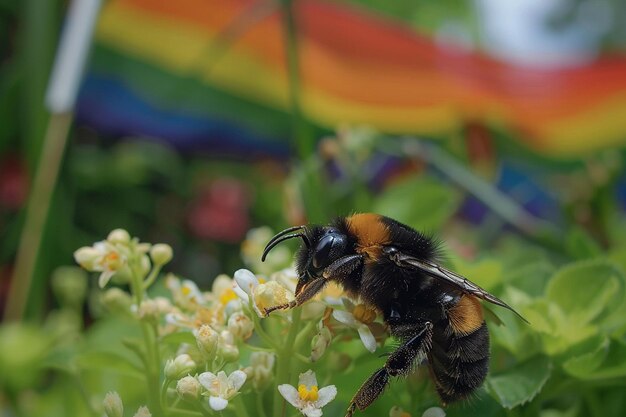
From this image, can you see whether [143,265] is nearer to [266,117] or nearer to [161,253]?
[161,253]

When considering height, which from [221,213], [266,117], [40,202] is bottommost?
[221,213]

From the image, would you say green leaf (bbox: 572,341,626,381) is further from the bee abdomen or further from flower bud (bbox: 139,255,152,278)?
flower bud (bbox: 139,255,152,278)

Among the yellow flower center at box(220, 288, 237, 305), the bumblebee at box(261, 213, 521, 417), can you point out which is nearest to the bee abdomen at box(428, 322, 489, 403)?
the bumblebee at box(261, 213, 521, 417)

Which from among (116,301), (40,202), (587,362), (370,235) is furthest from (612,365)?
(40,202)

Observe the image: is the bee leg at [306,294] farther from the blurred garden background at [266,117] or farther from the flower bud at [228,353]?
the blurred garden background at [266,117]

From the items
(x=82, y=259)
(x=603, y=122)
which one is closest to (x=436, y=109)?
(x=603, y=122)
